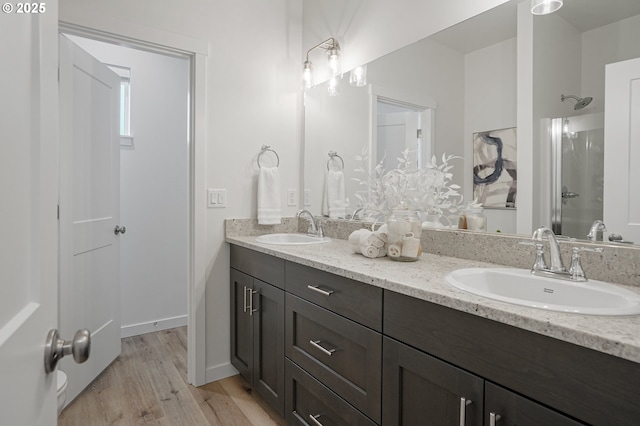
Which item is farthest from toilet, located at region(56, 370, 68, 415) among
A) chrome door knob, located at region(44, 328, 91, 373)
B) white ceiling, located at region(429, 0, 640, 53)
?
white ceiling, located at region(429, 0, 640, 53)

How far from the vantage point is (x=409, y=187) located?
6.13 ft

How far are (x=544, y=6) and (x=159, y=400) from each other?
2567 mm

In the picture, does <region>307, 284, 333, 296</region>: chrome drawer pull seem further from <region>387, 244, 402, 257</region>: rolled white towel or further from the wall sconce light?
the wall sconce light

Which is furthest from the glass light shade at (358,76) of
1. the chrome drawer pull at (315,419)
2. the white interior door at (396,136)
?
the chrome drawer pull at (315,419)

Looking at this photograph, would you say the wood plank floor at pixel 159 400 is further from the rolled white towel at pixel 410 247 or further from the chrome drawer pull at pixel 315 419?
the rolled white towel at pixel 410 247

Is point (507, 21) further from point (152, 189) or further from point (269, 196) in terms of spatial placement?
point (152, 189)

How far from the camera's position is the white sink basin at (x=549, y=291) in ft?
2.81

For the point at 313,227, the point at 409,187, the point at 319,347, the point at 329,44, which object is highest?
the point at 329,44

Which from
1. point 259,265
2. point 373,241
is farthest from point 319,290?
point 259,265

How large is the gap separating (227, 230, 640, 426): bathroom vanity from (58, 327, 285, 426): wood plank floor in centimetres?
19

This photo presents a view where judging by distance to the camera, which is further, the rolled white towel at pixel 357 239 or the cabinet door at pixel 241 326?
the cabinet door at pixel 241 326

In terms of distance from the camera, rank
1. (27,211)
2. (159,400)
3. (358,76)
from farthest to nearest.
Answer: (358,76)
(159,400)
(27,211)

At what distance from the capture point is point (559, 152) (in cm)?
133

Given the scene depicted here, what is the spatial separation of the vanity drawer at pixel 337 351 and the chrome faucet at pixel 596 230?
0.78 meters
